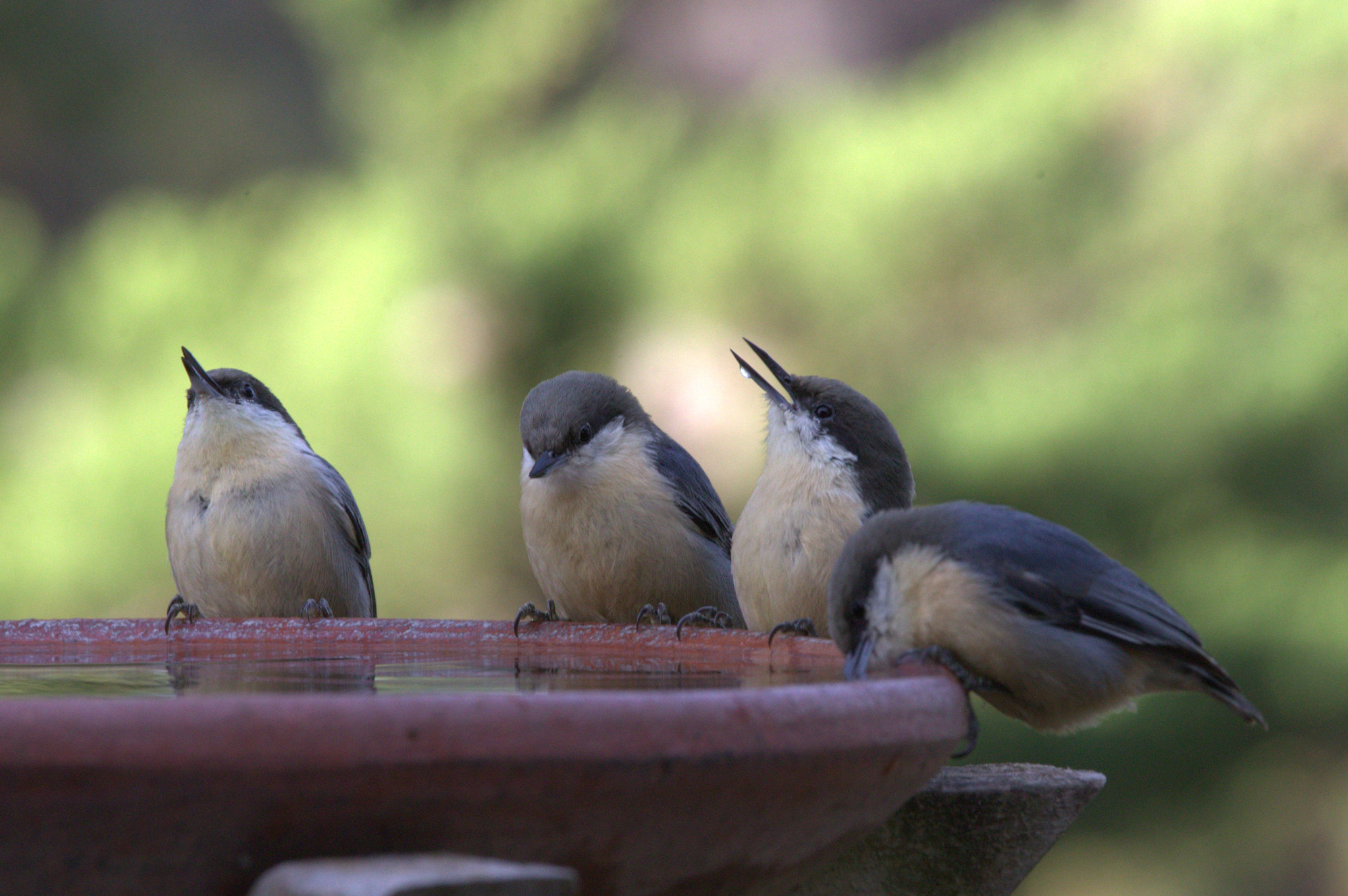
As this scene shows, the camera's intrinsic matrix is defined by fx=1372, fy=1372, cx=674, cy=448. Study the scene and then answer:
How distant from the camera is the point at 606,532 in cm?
313

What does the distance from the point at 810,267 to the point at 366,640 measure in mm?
3058

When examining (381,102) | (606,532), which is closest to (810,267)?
(381,102)

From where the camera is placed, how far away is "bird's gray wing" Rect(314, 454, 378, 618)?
3564 millimetres

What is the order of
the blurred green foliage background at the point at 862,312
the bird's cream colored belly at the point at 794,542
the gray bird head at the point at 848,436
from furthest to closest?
the blurred green foliage background at the point at 862,312 → the gray bird head at the point at 848,436 → the bird's cream colored belly at the point at 794,542

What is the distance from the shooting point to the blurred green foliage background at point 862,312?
4840 mm

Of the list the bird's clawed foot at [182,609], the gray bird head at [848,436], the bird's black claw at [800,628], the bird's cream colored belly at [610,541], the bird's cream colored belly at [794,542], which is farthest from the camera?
the bird's clawed foot at [182,609]

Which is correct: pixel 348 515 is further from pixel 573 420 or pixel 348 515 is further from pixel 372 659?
pixel 372 659

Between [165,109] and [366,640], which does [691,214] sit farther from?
[165,109]

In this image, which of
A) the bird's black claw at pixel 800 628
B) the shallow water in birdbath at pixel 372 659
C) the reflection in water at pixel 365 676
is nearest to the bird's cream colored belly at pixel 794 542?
the bird's black claw at pixel 800 628

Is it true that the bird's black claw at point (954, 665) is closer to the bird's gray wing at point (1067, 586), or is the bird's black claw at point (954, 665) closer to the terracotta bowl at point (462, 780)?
the bird's gray wing at point (1067, 586)

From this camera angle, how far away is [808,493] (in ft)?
9.53

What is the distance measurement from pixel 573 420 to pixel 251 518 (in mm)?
842

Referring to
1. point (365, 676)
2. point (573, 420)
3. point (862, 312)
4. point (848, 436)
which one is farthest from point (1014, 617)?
point (862, 312)

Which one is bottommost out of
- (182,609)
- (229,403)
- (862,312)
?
(182,609)
